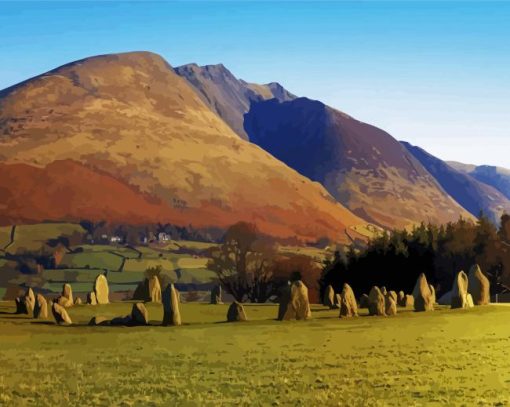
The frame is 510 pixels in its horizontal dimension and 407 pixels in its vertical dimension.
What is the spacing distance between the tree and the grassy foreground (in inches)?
2213

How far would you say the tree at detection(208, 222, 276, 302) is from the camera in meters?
100

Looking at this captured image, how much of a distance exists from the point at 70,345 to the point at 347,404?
62.9 ft

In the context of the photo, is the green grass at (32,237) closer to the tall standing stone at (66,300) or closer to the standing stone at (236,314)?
the tall standing stone at (66,300)

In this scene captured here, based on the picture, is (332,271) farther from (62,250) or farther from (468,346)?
(62,250)

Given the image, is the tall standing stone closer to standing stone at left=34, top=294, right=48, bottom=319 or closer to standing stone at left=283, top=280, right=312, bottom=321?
standing stone at left=34, top=294, right=48, bottom=319

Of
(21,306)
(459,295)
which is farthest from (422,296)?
(21,306)

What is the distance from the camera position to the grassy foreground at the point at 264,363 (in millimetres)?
19016

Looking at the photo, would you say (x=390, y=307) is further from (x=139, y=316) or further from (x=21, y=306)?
(x=21, y=306)

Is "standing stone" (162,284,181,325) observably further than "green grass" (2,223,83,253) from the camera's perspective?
No


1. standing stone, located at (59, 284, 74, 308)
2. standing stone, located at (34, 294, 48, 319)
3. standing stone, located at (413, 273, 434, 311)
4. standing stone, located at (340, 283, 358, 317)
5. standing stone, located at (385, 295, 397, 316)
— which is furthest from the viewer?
standing stone, located at (59, 284, 74, 308)

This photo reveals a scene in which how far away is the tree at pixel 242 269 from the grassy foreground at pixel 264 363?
56.2 metres

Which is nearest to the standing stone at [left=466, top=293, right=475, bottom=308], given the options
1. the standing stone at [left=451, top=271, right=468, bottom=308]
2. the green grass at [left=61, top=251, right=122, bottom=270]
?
the standing stone at [left=451, top=271, right=468, bottom=308]

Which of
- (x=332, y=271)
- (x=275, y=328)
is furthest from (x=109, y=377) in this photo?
(x=332, y=271)

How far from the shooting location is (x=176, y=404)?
1816 cm
